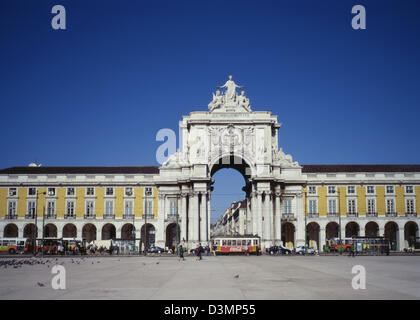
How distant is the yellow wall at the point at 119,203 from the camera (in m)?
81.5

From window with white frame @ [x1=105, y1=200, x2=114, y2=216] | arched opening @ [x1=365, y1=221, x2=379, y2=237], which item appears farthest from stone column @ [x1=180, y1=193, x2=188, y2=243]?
arched opening @ [x1=365, y1=221, x2=379, y2=237]

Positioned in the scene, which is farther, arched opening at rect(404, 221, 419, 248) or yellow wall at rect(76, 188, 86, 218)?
yellow wall at rect(76, 188, 86, 218)

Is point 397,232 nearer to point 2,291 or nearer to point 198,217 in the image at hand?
point 198,217

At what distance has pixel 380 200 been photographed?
267ft

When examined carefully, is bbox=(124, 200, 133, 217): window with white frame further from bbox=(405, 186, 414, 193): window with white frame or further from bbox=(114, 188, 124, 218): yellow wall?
bbox=(405, 186, 414, 193): window with white frame

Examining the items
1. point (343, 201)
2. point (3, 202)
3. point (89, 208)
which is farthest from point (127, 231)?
point (343, 201)

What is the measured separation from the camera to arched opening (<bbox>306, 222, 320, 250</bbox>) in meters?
82.4

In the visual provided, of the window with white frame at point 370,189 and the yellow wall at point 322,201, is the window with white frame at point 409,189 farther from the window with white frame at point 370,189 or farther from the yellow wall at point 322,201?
the yellow wall at point 322,201

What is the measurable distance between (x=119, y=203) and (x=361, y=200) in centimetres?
3983

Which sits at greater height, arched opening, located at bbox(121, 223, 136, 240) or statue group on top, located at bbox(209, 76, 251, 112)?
statue group on top, located at bbox(209, 76, 251, 112)

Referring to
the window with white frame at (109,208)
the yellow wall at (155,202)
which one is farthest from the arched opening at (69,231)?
the yellow wall at (155,202)

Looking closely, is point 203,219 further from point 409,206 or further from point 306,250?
point 409,206

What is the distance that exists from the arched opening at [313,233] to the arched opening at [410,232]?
14454 millimetres

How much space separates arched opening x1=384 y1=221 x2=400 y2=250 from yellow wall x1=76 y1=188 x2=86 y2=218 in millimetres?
50242
